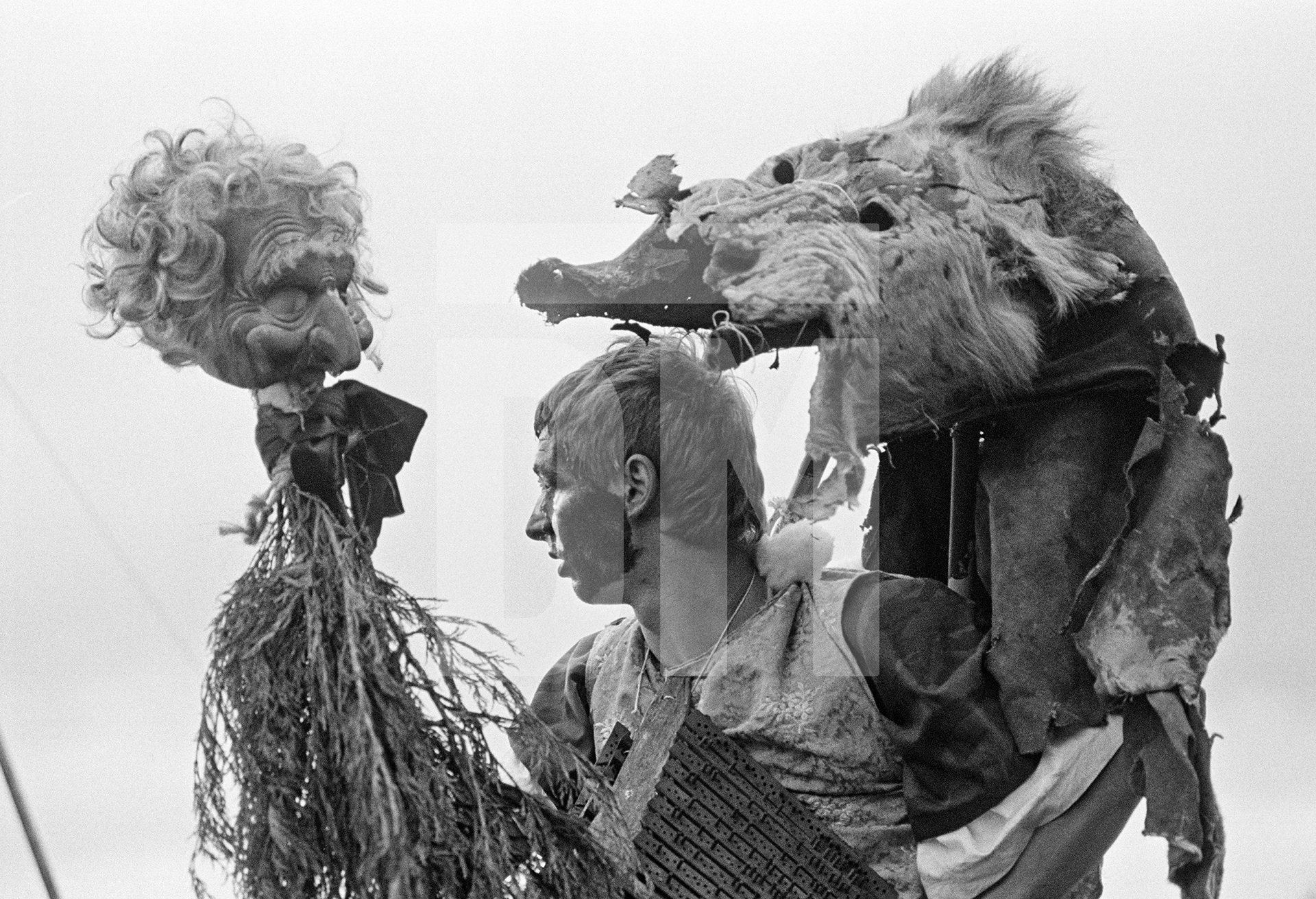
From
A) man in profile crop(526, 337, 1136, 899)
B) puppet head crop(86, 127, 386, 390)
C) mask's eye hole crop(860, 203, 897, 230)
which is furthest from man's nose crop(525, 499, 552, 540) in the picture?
mask's eye hole crop(860, 203, 897, 230)

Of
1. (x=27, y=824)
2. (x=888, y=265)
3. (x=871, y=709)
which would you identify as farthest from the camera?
(x=871, y=709)

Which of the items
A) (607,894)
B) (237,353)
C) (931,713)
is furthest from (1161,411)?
(237,353)

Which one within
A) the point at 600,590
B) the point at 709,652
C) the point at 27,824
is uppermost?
the point at 600,590

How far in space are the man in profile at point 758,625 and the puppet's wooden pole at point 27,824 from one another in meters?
0.76

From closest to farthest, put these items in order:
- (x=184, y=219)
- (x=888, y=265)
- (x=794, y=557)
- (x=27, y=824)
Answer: (x=27, y=824) → (x=184, y=219) → (x=888, y=265) → (x=794, y=557)

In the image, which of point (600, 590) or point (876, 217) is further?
point (600, 590)

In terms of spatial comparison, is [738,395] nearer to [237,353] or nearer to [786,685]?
[786,685]

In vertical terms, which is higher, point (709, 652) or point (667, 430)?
point (667, 430)

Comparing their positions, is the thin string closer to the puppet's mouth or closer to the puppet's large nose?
the puppet's mouth

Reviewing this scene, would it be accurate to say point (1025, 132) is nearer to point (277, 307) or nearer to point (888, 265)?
point (888, 265)

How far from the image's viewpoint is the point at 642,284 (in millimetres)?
2885

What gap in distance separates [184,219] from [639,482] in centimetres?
68

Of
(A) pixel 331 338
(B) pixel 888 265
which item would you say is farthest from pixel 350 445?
(B) pixel 888 265

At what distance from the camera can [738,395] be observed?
3084mm
